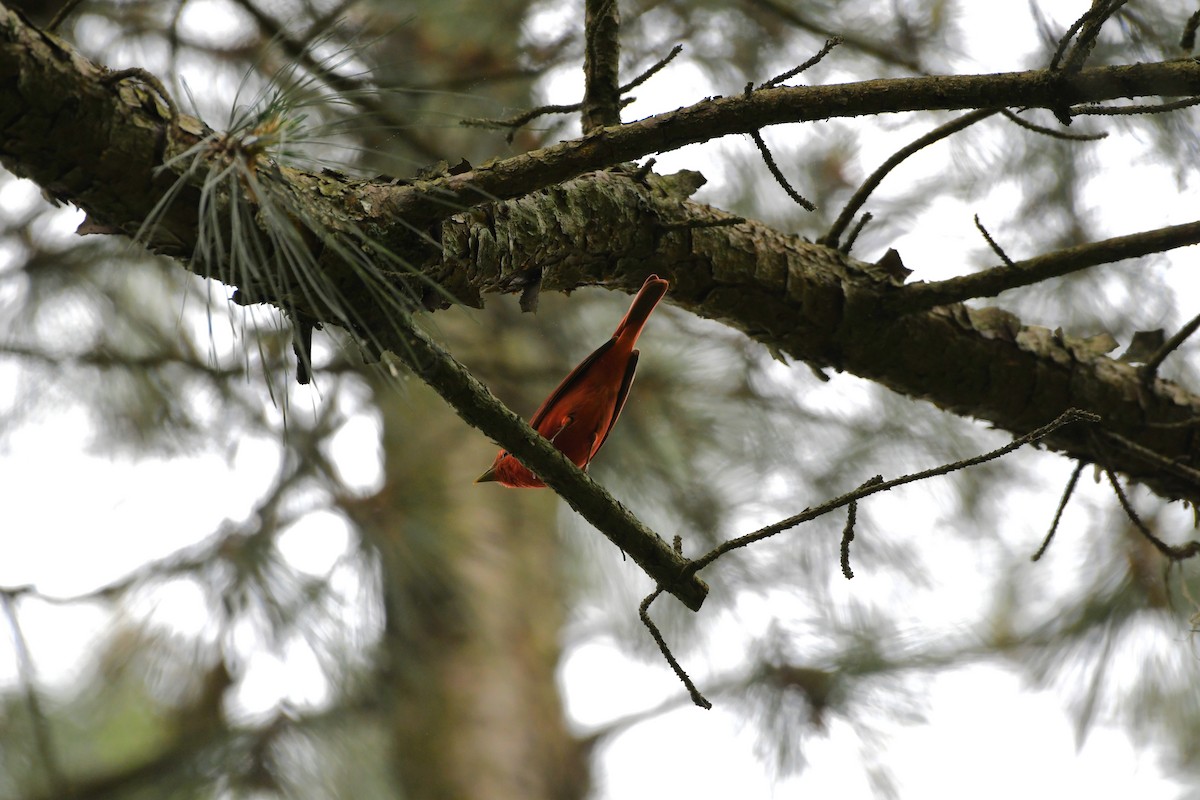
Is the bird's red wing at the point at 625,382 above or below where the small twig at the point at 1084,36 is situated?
below

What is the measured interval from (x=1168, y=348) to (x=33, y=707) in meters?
2.69

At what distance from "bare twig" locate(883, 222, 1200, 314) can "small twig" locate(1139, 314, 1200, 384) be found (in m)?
0.17

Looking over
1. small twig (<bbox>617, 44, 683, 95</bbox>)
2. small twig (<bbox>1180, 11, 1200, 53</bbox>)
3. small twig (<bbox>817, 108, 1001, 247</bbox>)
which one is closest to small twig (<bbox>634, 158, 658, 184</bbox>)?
small twig (<bbox>617, 44, 683, 95</bbox>)

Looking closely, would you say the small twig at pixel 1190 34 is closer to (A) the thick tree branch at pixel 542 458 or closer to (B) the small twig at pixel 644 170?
(B) the small twig at pixel 644 170

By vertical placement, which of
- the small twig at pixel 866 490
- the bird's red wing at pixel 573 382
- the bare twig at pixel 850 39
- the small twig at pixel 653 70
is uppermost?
the bare twig at pixel 850 39

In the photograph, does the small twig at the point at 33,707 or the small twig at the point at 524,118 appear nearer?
the small twig at the point at 524,118

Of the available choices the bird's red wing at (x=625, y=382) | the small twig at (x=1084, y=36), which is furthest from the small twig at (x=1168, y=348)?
the bird's red wing at (x=625, y=382)

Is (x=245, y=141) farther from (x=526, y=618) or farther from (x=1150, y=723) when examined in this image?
(x=1150, y=723)

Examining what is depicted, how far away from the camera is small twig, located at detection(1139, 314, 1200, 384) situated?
1600mm

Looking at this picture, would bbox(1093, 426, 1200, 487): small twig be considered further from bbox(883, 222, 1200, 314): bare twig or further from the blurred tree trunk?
the blurred tree trunk

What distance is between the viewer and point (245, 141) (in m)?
0.91

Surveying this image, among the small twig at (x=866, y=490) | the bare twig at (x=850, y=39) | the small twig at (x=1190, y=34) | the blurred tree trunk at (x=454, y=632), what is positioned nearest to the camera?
the small twig at (x=866, y=490)

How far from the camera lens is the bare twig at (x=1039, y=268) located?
1452mm

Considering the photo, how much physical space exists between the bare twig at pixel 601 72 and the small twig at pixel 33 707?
5.90ft
